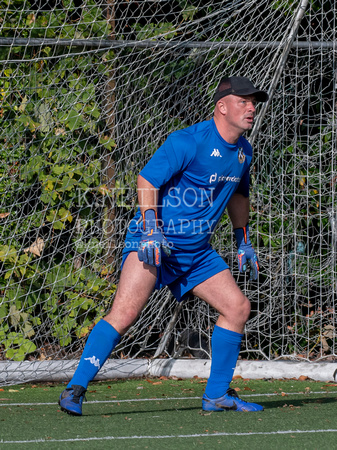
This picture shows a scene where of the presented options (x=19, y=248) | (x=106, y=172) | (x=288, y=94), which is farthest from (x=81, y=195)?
(x=288, y=94)

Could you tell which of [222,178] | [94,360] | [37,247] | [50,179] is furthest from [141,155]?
[94,360]

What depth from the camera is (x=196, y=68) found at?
5.92 meters

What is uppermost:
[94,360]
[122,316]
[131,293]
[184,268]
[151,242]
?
[151,242]

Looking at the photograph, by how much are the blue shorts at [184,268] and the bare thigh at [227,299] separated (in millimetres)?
44

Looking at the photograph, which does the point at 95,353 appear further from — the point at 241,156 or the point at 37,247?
the point at 37,247

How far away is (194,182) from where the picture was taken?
167 inches

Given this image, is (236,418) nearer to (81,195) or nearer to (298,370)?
(298,370)

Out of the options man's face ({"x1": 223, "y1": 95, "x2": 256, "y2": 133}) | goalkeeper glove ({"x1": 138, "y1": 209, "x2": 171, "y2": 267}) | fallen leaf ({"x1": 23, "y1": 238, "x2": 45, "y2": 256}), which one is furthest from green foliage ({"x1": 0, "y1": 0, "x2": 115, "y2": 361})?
goalkeeper glove ({"x1": 138, "y1": 209, "x2": 171, "y2": 267})

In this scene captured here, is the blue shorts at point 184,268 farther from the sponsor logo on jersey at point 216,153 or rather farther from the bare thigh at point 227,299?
the sponsor logo on jersey at point 216,153

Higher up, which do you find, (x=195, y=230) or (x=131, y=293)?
(x=195, y=230)

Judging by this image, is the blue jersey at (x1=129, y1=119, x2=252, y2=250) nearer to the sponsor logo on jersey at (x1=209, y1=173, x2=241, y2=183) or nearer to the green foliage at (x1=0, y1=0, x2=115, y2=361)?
the sponsor logo on jersey at (x1=209, y1=173, x2=241, y2=183)

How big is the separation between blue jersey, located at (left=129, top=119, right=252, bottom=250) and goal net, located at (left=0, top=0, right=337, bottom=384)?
170 centimetres

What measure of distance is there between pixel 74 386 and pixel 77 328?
2.09 metres

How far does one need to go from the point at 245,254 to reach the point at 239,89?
1.04m
